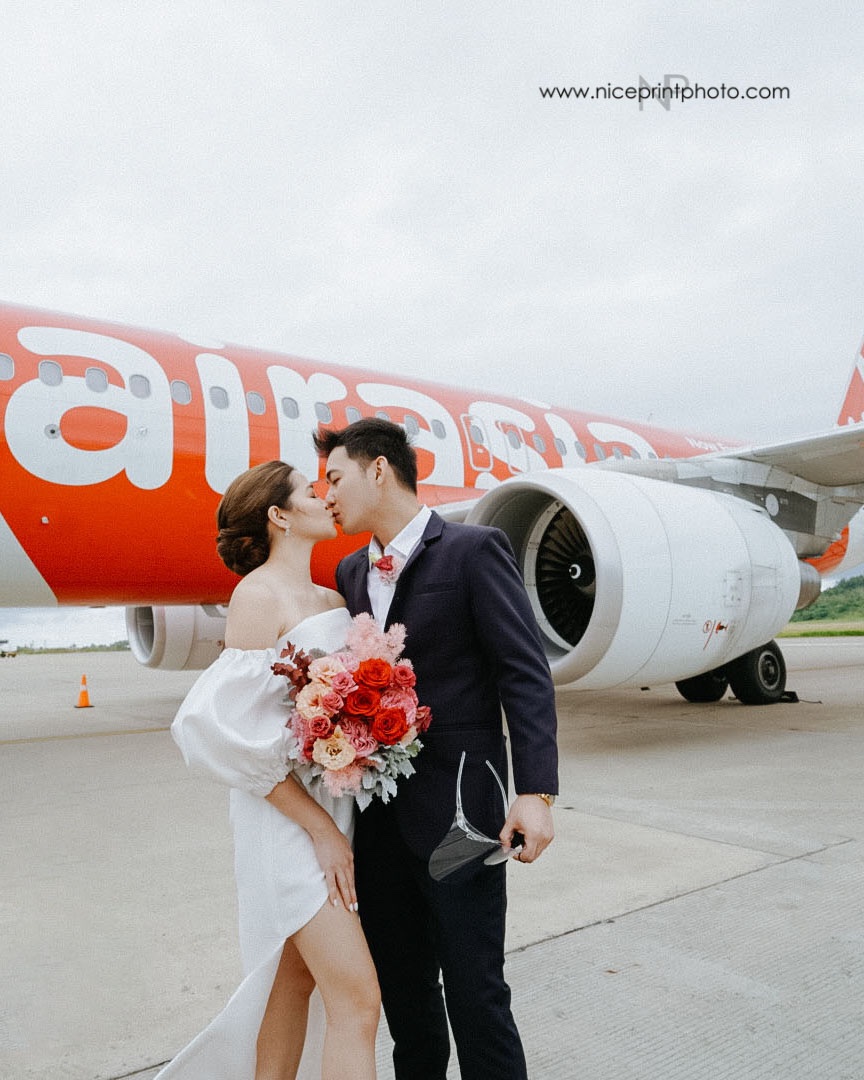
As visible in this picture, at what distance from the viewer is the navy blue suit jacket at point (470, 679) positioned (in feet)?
4.99

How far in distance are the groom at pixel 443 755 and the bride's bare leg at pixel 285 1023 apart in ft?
0.53

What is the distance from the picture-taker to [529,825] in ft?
4.75

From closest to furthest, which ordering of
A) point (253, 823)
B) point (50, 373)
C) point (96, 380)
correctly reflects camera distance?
1. point (253, 823)
2. point (50, 373)
3. point (96, 380)

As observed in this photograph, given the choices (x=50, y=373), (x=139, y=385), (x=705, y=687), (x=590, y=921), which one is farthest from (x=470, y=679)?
(x=705, y=687)

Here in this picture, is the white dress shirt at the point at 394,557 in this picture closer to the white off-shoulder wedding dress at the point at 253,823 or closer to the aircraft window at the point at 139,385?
the white off-shoulder wedding dress at the point at 253,823

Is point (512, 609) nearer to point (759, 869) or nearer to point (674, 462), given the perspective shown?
point (759, 869)

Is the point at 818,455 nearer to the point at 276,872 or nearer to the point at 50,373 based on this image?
the point at 50,373

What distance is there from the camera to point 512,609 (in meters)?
1.56

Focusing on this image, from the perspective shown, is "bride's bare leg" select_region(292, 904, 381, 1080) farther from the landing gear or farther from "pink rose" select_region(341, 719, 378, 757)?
the landing gear

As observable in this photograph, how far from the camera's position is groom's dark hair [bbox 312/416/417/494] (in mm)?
1633

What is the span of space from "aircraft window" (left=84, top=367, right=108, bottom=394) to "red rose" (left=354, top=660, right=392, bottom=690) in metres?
4.58

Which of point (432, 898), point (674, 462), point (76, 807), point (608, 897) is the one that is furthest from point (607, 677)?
point (432, 898)

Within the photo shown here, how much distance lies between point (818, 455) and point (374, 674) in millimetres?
5910

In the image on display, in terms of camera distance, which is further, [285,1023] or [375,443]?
[375,443]
